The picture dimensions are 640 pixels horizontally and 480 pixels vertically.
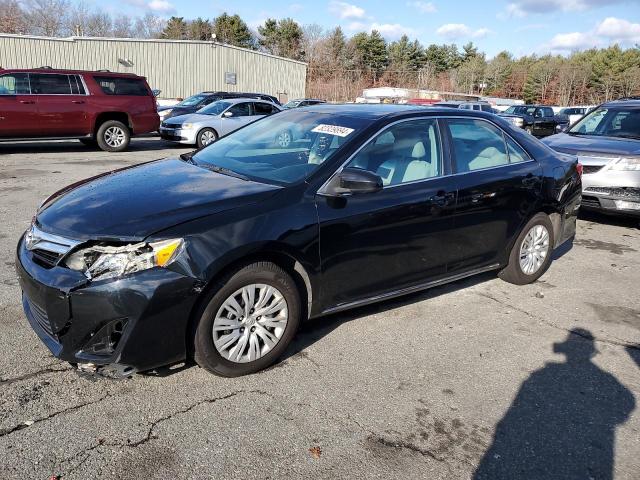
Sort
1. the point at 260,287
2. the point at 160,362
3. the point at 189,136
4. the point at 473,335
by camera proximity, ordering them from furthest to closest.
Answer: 1. the point at 189,136
2. the point at 473,335
3. the point at 260,287
4. the point at 160,362

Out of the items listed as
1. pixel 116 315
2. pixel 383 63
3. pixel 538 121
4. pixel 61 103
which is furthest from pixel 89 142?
pixel 383 63

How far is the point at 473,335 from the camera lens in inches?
160

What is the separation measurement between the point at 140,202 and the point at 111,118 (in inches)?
452

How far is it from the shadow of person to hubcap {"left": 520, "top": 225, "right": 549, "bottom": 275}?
4.63ft

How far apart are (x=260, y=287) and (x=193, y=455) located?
3.31 ft

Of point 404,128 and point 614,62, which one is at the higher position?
point 614,62

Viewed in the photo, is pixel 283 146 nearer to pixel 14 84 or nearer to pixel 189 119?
pixel 14 84

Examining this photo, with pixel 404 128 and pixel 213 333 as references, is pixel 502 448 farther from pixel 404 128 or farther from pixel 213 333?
pixel 404 128

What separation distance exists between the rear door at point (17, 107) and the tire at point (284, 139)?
1023 cm

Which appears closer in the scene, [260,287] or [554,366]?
[260,287]

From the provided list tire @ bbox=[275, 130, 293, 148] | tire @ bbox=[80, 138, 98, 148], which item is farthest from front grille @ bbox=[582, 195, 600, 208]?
tire @ bbox=[80, 138, 98, 148]

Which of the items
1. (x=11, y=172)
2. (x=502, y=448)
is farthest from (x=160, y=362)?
(x=11, y=172)

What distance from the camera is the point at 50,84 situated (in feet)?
40.7

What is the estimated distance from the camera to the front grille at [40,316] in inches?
115
